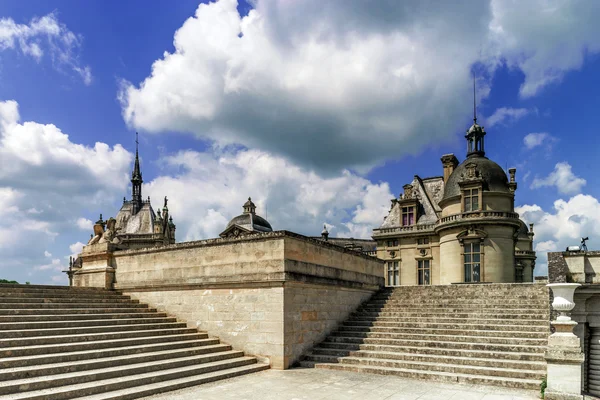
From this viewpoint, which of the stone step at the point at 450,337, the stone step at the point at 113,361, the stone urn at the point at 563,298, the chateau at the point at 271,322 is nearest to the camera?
the stone step at the point at 113,361

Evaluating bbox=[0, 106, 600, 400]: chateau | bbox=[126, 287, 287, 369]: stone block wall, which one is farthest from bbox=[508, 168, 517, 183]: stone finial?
bbox=[126, 287, 287, 369]: stone block wall

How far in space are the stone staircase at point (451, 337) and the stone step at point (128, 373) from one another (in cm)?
304

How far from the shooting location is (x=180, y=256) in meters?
16.6

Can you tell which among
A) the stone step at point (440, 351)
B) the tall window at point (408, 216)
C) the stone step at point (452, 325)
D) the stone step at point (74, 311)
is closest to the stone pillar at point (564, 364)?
the stone step at point (440, 351)

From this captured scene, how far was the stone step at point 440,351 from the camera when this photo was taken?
12.3 m

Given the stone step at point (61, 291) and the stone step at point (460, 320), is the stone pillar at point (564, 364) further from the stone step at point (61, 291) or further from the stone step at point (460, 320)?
the stone step at point (61, 291)

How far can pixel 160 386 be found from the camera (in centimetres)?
1017

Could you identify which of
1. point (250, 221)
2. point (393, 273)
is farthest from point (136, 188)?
point (393, 273)

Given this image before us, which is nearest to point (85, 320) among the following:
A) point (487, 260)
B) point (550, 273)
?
point (550, 273)

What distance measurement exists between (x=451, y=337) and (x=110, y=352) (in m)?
10.7

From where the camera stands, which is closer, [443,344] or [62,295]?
[443,344]

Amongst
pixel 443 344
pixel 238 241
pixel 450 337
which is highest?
pixel 238 241

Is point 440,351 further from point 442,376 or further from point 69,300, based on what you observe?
point 69,300

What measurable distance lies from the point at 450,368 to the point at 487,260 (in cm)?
1982
